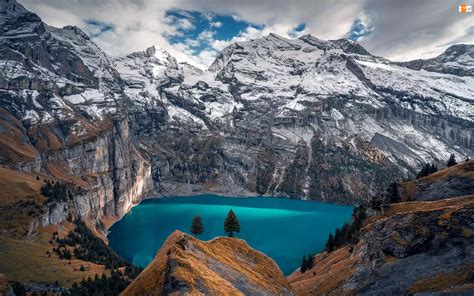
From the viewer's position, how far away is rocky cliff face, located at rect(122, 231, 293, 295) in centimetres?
3061

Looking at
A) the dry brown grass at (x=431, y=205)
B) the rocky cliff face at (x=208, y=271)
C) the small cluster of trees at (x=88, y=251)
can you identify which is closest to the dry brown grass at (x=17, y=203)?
the small cluster of trees at (x=88, y=251)

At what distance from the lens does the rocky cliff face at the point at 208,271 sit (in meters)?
30.6

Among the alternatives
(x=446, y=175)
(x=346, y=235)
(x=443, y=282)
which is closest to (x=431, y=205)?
(x=443, y=282)

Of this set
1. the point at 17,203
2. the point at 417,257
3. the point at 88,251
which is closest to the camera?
the point at 417,257

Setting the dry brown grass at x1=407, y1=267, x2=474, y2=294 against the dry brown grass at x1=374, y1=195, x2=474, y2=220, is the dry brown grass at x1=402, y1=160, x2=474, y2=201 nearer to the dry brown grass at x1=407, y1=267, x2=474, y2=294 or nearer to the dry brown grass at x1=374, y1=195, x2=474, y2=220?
the dry brown grass at x1=374, y1=195, x2=474, y2=220

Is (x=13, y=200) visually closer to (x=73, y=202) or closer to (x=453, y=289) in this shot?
(x=73, y=202)

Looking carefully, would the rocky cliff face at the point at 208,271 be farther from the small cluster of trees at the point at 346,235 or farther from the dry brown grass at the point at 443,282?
the small cluster of trees at the point at 346,235

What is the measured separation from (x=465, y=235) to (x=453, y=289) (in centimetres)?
945

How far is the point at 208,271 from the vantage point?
3612 cm

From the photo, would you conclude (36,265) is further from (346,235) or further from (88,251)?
(346,235)

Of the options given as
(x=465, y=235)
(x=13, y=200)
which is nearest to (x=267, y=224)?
(x=13, y=200)

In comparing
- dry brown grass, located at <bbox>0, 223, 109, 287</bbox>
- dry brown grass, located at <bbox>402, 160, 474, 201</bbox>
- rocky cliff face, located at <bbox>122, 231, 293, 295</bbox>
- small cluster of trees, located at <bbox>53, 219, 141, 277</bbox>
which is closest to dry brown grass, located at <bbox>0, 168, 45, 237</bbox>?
dry brown grass, located at <bbox>0, 223, 109, 287</bbox>

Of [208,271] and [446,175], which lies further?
[446,175]

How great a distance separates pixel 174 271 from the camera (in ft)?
101
